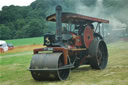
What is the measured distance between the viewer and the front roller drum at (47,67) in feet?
25.1

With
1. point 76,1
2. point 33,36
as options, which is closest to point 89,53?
point 76,1

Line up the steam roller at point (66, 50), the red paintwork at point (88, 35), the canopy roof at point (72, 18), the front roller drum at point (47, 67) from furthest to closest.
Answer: the red paintwork at point (88, 35)
the canopy roof at point (72, 18)
the steam roller at point (66, 50)
the front roller drum at point (47, 67)

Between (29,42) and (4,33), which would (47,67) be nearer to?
(29,42)

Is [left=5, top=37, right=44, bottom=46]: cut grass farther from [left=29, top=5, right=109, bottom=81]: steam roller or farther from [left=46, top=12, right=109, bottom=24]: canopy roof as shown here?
[left=46, top=12, right=109, bottom=24]: canopy roof

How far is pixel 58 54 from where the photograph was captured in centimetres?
794

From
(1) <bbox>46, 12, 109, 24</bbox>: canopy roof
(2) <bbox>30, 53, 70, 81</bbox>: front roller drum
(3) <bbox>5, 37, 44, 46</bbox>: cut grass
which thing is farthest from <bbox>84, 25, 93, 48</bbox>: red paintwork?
(3) <bbox>5, 37, 44, 46</bbox>: cut grass

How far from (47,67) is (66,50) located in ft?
3.11

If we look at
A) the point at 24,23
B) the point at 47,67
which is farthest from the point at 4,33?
the point at 47,67

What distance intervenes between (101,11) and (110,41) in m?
12.7

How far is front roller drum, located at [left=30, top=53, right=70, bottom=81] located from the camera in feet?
25.1

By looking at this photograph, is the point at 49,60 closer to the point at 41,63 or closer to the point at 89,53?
the point at 41,63

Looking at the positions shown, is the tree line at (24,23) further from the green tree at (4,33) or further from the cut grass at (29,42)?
the cut grass at (29,42)

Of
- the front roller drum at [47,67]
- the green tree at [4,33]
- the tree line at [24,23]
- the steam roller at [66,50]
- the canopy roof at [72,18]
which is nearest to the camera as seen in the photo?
the front roller drum at [47,67]

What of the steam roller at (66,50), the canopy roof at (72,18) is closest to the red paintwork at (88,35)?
the steam roller at (66,50)
